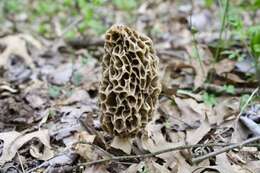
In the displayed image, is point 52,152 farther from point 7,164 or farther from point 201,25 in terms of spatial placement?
point 201,25

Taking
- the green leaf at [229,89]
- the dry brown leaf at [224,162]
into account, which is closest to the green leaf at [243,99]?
the green leaf at [229,89]

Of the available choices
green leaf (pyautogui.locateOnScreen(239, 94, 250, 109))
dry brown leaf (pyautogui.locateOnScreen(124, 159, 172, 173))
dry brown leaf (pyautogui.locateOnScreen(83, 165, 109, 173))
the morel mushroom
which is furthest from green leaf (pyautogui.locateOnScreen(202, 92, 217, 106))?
dry brown leaf (pyautogui.locateOnScreen(83, 165, 109, 173))

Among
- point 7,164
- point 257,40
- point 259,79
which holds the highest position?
point 257,40

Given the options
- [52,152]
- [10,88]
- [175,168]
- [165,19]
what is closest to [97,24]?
[165,19]

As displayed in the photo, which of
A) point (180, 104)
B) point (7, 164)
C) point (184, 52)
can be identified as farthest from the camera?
point (184, 52)

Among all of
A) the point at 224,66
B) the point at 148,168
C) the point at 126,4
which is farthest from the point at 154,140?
the point at 126,4

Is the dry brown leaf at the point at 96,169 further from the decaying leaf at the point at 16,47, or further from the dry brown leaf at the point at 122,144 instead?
the decaying leaf at the point at 16,47
